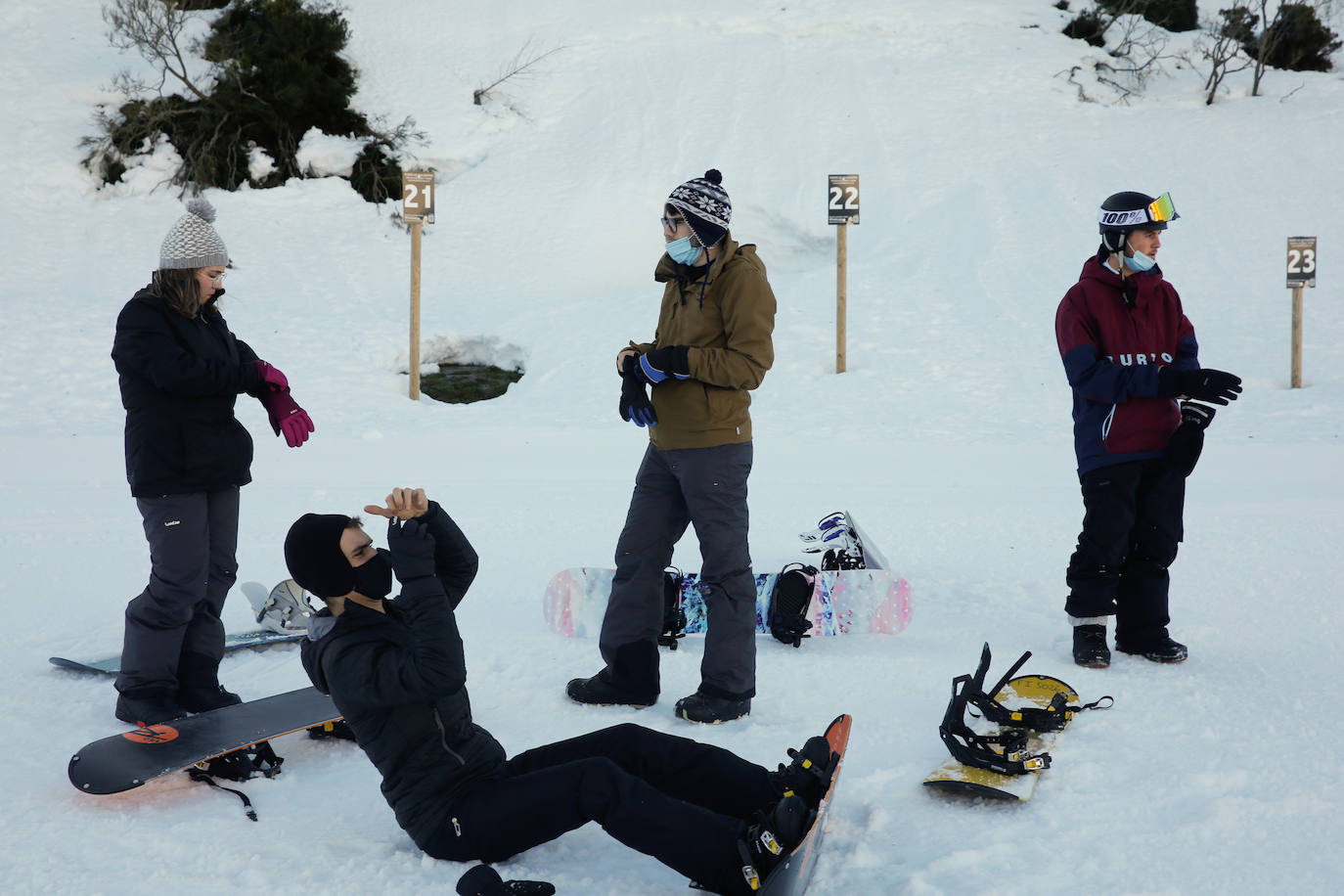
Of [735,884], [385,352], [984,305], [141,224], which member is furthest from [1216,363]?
[141,224]

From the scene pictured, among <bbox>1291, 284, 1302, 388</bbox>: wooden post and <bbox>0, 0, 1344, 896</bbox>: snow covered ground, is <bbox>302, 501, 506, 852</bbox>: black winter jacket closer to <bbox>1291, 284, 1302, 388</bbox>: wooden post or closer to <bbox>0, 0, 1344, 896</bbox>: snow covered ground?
<bbox>0, 0, 1344, 896</bbox>: snow covered ground

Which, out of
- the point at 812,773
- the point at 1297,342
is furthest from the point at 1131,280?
the point at 1297,342

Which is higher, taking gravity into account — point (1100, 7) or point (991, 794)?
point (1100, 7)

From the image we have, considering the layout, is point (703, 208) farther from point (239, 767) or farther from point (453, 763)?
point (239, 767)

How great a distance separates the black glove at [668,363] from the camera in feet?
11.0

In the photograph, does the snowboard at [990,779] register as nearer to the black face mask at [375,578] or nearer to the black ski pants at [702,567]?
the black ski pants at [702,567]

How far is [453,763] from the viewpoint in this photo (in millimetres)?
2504

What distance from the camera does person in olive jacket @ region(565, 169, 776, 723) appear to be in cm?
337

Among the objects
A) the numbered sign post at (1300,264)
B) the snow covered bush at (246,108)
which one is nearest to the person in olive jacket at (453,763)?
the numbered sign post at (1300,264)

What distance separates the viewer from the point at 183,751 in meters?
2.94

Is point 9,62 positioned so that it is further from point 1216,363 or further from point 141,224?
point 1216,363

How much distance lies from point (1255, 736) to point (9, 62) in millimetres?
19707

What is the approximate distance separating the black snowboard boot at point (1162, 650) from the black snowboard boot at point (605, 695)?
6.08 ft

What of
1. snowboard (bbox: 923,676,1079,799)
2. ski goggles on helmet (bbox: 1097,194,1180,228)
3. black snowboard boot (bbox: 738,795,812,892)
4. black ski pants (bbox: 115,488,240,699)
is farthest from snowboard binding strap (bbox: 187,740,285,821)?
ski goggles on helmet (bbox: 1097,194,1180,228)
